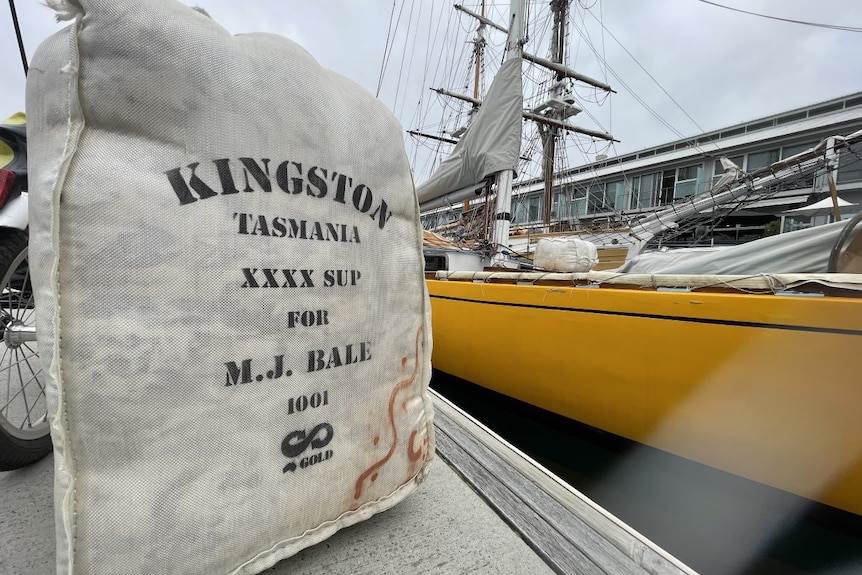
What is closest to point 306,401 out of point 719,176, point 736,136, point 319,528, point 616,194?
point 319,528

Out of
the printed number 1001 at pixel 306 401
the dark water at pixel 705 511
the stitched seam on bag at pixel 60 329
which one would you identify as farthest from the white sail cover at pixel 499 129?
the stitched seam on bag at pixel 60 329

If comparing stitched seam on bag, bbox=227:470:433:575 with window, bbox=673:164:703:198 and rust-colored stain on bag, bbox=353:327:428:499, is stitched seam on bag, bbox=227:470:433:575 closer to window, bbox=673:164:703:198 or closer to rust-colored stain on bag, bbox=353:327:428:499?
rust-colored stain on bag, bbox=353:327:428:499

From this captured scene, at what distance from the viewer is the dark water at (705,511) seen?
61.1 inches

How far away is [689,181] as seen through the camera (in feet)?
54.4

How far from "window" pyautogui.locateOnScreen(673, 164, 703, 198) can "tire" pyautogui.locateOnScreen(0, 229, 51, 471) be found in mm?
19590

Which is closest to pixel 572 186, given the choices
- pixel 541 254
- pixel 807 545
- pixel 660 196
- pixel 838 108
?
pixel 660 196

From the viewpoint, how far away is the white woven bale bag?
584 millimetres

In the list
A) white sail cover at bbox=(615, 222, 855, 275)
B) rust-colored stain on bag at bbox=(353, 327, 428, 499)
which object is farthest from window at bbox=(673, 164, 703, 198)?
rust-colored stain on bag at bbox=(353, 327, 428, 499)

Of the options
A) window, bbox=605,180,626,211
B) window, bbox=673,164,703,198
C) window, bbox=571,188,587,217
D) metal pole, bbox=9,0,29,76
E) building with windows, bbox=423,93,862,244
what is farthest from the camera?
window, bbox=571,188,587,217

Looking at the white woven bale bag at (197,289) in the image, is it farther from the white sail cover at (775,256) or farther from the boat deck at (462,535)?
the white sail cover at (775,256)

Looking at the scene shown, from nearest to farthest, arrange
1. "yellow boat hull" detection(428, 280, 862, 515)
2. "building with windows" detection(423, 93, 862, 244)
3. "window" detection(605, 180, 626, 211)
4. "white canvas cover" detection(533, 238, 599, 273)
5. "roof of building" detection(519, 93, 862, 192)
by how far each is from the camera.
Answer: "yellow boat hull" detection(428, 280, 862, 515), "white canvas cover" detection(533, 238, 599, 273), "building with windows" detection(423, 93, 862, 244), "roof of building" detection(519, 93, 862, 192), "window" detection(605, 180, 626, 211)

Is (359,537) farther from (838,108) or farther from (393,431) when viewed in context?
(838,108)

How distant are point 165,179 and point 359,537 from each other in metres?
0.89

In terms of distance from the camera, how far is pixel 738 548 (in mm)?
1620
